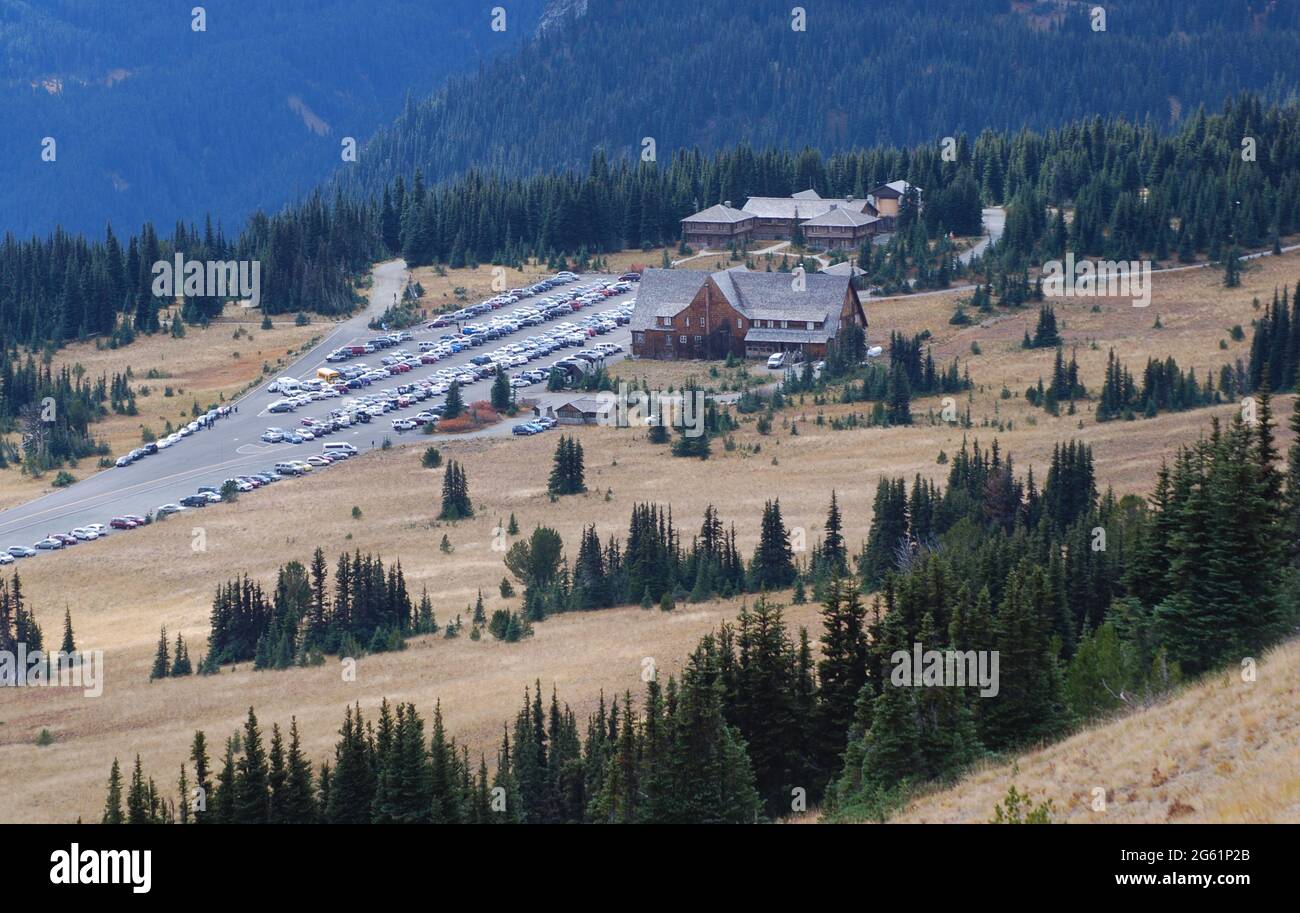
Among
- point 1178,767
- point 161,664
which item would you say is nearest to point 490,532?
point 161,664

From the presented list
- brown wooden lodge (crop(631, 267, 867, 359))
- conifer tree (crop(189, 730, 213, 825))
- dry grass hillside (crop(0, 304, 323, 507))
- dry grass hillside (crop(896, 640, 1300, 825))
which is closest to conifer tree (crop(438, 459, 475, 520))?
dry grass hillside (crop(0, 304, 323, 507))

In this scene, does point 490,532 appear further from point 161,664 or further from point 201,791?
point 201,791

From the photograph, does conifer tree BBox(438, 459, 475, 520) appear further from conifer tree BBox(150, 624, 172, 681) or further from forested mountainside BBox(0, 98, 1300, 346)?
forested mountainside BBox(0, 98, 1300, 346)

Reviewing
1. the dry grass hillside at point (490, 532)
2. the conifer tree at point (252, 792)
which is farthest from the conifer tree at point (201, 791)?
the dry grass hillside at point (490, 532)

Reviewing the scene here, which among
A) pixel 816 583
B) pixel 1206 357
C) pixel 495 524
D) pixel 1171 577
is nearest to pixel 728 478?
pixel 495 524

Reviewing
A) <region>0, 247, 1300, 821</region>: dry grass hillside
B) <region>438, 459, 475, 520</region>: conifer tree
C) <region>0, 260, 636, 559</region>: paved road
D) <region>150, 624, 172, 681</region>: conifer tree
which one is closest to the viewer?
<region>0, 247, 1300, 821</region>: dry grass hillside

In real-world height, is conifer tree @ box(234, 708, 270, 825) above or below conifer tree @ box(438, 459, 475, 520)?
below
